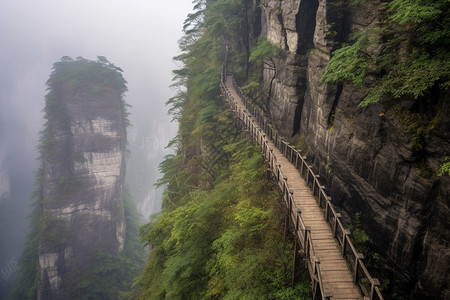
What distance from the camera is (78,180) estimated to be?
4559 centimetres

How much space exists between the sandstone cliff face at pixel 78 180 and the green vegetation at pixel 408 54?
1831 inches

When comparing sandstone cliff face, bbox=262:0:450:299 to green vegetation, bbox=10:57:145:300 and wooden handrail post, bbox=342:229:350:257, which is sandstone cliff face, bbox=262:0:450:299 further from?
green vegetation, bbox=10:57:145:300

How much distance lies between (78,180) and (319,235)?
46413 millimetres

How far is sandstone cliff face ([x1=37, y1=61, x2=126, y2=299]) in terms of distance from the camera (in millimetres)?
40844

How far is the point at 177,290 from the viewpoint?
10383 millimetres

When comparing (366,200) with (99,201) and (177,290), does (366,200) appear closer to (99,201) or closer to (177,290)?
(177,290)

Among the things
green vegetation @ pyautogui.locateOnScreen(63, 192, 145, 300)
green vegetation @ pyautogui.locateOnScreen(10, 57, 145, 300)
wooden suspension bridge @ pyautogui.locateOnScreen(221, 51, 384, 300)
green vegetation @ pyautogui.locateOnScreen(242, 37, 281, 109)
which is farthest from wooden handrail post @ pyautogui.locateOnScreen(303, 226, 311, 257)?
green vegetation @ pyautogui.locateOnScreen(10, 57, 145, 300)

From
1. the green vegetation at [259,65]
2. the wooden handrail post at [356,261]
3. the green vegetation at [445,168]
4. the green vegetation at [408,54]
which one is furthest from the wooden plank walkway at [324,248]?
the green vegetation at [259,65]

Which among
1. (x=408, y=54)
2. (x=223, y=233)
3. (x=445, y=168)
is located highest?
(x=408, y=54)

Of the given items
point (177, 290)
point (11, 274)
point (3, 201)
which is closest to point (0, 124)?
point (3, 201)

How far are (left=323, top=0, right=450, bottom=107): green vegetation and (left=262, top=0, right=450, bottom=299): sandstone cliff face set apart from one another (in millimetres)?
400

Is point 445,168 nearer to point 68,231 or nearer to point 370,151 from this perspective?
point 370,151

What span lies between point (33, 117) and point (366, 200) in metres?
129

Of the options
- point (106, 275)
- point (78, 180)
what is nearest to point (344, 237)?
point (106, 275)
